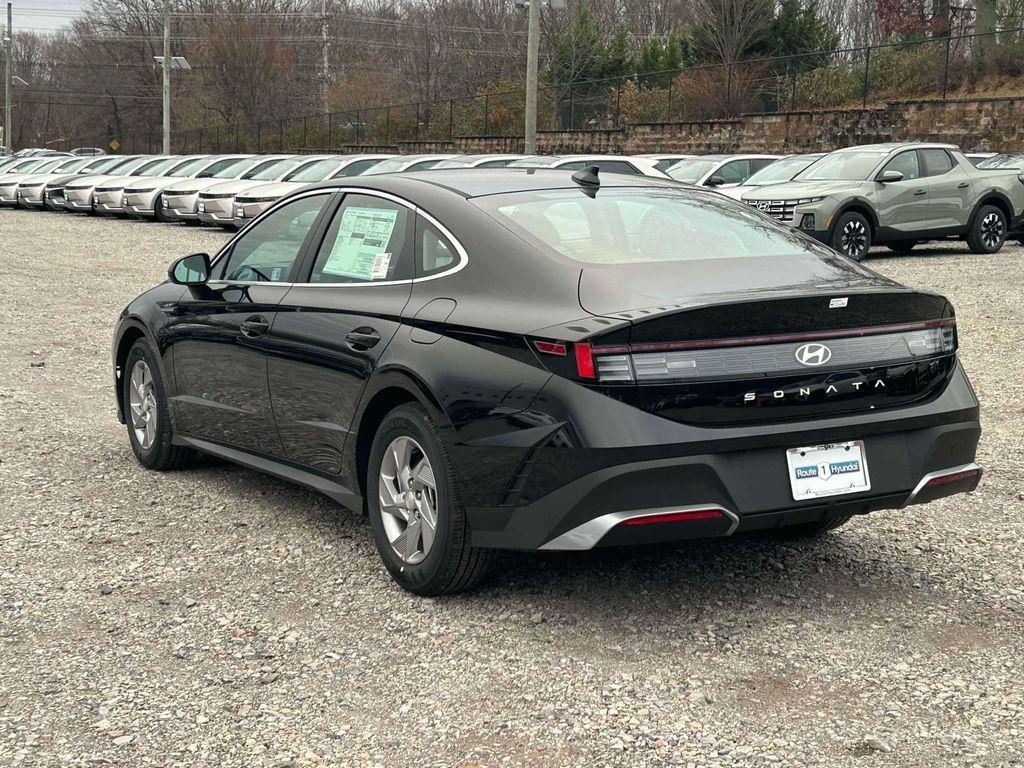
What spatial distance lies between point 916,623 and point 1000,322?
27.6ft

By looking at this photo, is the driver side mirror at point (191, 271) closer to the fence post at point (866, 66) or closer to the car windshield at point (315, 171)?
the car windshield at point (315, 171)

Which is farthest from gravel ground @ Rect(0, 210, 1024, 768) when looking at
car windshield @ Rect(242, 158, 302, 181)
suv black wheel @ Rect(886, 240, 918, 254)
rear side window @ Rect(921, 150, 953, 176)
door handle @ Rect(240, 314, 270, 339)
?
car windshield @ Rect(242, 158, 302, 181)

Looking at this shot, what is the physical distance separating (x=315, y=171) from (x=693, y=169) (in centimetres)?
777

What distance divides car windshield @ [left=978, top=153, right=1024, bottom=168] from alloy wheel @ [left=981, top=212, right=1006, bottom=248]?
2771mm

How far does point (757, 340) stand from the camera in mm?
4344

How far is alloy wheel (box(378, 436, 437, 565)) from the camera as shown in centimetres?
480

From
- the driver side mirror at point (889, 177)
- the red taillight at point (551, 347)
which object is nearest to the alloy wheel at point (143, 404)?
the red taillight at point (551, 347)

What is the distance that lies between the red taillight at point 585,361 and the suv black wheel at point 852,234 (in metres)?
14.2

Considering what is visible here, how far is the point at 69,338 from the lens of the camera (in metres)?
12.1

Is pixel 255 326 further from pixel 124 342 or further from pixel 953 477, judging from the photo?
pixel 953 477

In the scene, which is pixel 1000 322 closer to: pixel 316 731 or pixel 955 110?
pixel 316 731

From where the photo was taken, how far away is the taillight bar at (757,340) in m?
4.22

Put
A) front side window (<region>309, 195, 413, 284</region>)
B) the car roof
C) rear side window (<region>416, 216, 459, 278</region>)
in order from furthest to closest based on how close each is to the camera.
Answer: the car roof
front side window (<region>309, 195, 413, 284</region>)
rear side window (<region>416, 216, 459, 278</region>)

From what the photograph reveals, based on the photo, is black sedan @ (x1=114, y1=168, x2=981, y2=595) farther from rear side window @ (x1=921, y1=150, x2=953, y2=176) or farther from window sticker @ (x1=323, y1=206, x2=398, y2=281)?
rear side window @ (x1=921, y1=150, x2=953, y2=176)
